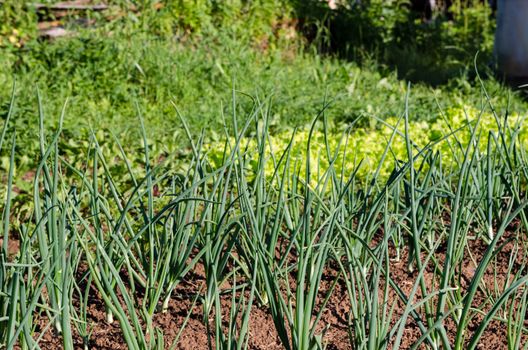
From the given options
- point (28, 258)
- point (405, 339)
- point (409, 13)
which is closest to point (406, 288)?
point (405, 339)

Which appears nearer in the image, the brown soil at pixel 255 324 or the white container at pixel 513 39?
the brown soil at pixel 255 324

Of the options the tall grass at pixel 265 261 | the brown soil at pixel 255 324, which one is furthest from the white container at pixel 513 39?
the brown soil at pixel 255 324

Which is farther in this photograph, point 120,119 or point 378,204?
point 120,119

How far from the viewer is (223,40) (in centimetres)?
782

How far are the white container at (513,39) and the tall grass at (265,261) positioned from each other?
4.69 m

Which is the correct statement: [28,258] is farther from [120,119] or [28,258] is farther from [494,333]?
[120,119]

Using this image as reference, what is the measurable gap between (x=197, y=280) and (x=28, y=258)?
2.66 feet

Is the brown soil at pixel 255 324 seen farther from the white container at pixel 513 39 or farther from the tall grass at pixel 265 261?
the white container at pixel 513 39

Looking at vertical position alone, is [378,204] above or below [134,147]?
above

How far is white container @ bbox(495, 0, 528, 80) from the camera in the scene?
7.90 m

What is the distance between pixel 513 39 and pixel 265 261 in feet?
21.0

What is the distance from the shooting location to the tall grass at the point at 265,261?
2.12m

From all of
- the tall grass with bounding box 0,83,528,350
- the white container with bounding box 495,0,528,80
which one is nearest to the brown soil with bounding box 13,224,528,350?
the tall grass with bounding box 0,83,528,350

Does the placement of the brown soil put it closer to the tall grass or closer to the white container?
the tall grass
